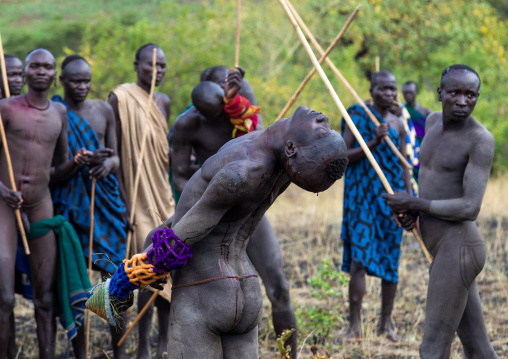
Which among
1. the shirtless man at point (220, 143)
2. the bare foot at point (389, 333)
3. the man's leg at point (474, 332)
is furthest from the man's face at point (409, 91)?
the man's leg at point (474, 332)

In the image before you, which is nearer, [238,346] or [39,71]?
[238,346]

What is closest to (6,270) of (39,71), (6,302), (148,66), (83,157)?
(6,302)

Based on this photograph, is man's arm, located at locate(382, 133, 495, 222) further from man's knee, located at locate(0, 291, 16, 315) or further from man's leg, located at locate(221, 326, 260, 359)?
man's knee, located at locate(0, 291, 16, 315)

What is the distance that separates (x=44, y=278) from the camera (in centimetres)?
511

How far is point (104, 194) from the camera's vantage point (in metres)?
5.64

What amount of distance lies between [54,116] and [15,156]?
16.1 inches

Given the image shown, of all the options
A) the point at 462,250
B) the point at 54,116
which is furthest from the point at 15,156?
the point at 462,250

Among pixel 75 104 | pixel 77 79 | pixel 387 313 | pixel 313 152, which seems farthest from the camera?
pixel 387 313

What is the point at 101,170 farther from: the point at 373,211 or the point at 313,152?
the point at 313,152

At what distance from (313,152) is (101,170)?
269 cm

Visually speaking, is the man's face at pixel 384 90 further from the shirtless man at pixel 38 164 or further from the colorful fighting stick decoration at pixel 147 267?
the colorful fighting stick decoration at pixel 147 267

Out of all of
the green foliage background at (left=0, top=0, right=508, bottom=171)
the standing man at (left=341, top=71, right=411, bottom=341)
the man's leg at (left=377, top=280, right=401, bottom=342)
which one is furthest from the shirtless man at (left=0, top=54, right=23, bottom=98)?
the green foliage background at (left=0, top=0, right=508, bottom=171)

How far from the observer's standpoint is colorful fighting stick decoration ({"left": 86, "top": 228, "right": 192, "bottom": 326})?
3176 millimetres

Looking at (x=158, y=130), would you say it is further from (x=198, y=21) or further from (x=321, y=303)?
(x=198, y=21)
